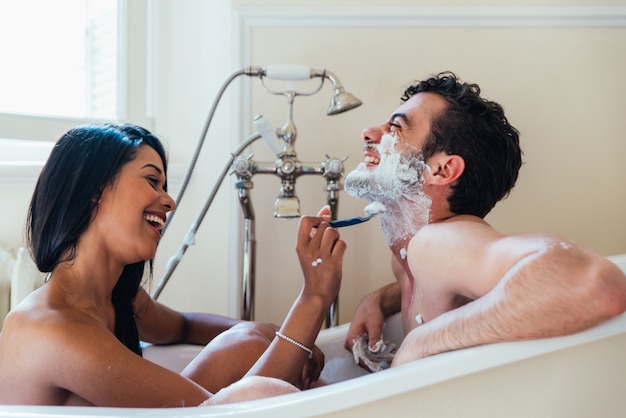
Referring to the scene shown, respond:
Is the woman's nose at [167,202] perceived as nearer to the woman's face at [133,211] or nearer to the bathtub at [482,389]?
the woman's face at [133,211]

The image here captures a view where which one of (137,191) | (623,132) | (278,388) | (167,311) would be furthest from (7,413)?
(623,132)

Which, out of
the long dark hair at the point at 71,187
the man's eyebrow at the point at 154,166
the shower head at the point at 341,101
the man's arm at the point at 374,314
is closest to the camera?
the long dark hair at the point at 71,187

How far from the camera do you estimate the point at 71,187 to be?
121cm

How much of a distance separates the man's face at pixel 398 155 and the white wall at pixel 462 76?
29.0 inches

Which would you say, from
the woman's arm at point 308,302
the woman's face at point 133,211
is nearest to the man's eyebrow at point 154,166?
the woman's face at point 133,211

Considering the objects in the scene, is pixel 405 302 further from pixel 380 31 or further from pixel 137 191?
pixel 380 31

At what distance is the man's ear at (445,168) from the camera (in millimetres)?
1379

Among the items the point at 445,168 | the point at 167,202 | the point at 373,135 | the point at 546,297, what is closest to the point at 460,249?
the point at 546,297

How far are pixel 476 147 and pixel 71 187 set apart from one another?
73 cm

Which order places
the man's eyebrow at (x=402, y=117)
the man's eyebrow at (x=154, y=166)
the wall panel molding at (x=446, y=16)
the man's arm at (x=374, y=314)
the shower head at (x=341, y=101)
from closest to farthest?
the man's eyebrow at (x=154, y=166) < the man's eyebrow at (x=402, y=117) < the man's arm at (x=374, y=314) < the shower head at (x=341, y=101) < the wall panel molding at (x=446, y=16)

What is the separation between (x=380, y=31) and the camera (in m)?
2.20

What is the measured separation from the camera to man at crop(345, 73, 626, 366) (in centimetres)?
95

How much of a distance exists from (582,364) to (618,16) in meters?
1.47

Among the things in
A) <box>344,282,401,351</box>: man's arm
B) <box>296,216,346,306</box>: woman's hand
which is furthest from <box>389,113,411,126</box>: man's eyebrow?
<box>344,282,401,351</box>: man's arm
